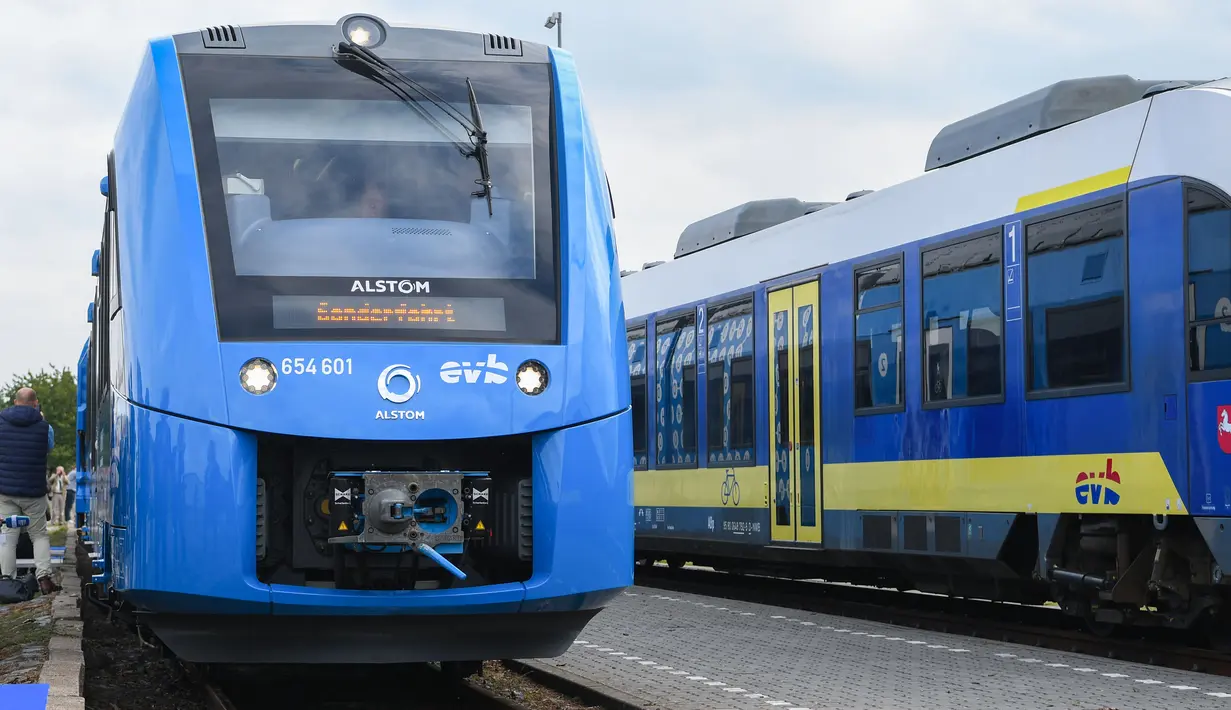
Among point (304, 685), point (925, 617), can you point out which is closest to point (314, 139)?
point (304, 685)

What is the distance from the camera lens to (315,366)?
7.23 meters

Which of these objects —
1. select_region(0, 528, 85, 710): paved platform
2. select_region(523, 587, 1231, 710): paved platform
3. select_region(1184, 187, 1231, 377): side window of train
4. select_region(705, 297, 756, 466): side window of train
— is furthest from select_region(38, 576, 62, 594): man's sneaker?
select_region(1184, 187, 1231, 377): side window of train

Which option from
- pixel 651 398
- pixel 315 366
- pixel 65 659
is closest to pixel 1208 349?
pixel 315 366

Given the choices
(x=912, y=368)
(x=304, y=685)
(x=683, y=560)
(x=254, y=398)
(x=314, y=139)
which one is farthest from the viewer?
(x=683, y=560)

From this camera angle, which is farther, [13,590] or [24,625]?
[13,590]

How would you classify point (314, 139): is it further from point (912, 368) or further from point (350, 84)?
point (912, 368)

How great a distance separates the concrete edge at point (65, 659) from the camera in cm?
757

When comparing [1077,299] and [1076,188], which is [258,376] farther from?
[1076,188]

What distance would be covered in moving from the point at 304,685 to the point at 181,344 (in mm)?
3166

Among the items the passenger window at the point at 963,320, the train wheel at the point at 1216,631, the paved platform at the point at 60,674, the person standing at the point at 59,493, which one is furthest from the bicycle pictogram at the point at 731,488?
the person standing at the point at 59,493

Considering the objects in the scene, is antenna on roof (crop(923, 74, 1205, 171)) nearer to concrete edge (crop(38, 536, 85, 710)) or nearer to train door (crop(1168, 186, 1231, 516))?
train door (crop(1168, 186, 1231, 516))

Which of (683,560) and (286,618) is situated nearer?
(286,618)

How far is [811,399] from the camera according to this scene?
47.8ft

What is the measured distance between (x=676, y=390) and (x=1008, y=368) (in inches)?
253
